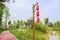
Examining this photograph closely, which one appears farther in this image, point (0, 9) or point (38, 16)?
point (0, 9)

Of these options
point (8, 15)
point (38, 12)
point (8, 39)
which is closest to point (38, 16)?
point (38, 12)

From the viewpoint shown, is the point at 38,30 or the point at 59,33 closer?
the point at 38,30

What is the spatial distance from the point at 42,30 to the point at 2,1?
11.7m

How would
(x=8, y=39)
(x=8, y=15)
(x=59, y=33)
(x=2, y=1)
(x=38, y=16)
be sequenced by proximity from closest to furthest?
1. (x=38, y=16)
2. (x=8, y=39)
3. (x=2, y=1)
4. (x=8, y=15)
5. (x=59, y=33)

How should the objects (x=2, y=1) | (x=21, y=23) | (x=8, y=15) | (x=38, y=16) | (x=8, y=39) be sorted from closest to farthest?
(x=38, y=16)
(x=8, y=39)
(x=2, y=1)
(x=8, y=15)
(x=21, y=23)

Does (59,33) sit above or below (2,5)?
below

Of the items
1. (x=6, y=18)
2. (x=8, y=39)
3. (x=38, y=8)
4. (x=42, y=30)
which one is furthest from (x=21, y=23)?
(x=38, y=8)

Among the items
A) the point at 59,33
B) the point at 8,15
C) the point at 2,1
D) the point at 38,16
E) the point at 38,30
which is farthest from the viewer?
the point at 59,33

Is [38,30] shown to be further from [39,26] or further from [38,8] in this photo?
[38,8]

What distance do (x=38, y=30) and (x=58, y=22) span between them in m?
17.8

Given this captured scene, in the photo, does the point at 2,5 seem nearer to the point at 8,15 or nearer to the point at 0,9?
the point at 0,9

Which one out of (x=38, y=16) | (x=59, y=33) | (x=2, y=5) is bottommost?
(x=59, y=33)

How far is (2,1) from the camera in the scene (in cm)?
Answer: 1847

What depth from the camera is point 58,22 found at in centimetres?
4494
